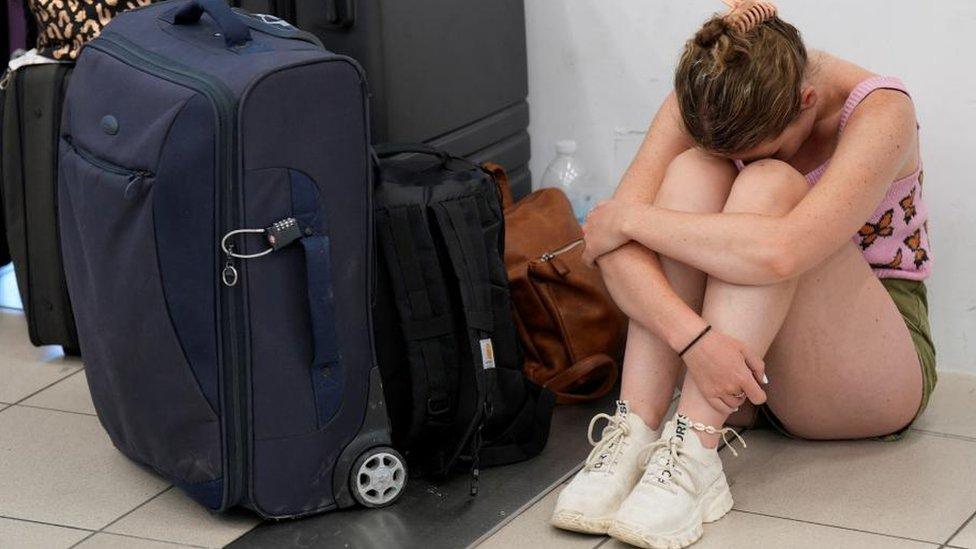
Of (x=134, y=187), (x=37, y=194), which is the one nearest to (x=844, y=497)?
(x=134, y=187)

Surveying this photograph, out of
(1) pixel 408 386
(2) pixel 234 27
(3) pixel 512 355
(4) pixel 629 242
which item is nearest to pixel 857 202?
(4) pixel 629 242

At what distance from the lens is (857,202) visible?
68.7 inches

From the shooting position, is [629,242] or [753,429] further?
[753,429]

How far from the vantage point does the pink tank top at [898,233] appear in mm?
1924

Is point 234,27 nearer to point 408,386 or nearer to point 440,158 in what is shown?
point 440,158

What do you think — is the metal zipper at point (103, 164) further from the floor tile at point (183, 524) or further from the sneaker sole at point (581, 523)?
the sneaker sole at point (581, 523)

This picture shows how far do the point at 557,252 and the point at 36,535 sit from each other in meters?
0.88

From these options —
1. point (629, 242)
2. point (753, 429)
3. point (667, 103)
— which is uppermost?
point (667, 103)

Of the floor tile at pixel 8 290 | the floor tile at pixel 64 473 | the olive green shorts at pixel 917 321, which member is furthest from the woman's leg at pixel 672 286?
the floor tile at pixel 8 290

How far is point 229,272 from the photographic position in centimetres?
175

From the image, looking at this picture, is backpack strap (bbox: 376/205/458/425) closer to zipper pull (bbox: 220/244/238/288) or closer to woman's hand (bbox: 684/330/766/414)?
zipper pull (bbox: 220/244/238/288)

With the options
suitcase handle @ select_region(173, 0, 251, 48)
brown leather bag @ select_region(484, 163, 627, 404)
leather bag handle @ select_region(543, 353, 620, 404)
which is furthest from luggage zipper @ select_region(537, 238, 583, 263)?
suitcase handle @ select_region(173, 0, 251, 48)

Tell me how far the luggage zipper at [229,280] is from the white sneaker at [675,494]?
1.65 feet

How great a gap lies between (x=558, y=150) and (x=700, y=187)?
0.84 metres
